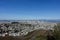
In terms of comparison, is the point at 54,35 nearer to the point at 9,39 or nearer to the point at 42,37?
the point at 42,37

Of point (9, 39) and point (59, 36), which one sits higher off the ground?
point (59, 36)

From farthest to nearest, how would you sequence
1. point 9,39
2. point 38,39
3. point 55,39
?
1. point 9,39
2. point 38,39
3. point 55,39

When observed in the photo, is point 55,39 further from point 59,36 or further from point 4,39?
point 4,39

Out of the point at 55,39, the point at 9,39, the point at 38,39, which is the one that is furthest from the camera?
the point at 9,39

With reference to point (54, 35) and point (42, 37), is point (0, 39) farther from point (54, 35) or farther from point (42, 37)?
point (54, 35)

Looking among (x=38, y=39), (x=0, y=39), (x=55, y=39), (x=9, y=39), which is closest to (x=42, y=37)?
(x=38, y=39)

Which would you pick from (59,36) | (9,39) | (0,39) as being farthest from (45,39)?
(0,39)

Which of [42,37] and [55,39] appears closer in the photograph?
[55,39]

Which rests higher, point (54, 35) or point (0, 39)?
point (54, 35)

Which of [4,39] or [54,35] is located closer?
[54,35]
